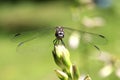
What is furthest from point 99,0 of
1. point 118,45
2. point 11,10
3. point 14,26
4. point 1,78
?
point 11,10

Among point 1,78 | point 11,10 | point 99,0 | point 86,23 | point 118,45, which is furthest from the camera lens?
point 11,10

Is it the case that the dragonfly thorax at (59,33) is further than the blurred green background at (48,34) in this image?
No

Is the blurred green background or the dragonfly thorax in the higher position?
the dragonfly thorax

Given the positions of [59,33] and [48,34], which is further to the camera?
[48,34]

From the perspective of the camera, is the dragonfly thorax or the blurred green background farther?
the blurred green background

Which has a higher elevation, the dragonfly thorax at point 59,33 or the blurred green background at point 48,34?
the dragonfly thorax at point 59,33

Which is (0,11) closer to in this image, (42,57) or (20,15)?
(20,15)

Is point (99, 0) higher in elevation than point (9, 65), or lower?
higher

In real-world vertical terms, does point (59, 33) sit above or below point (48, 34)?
above
